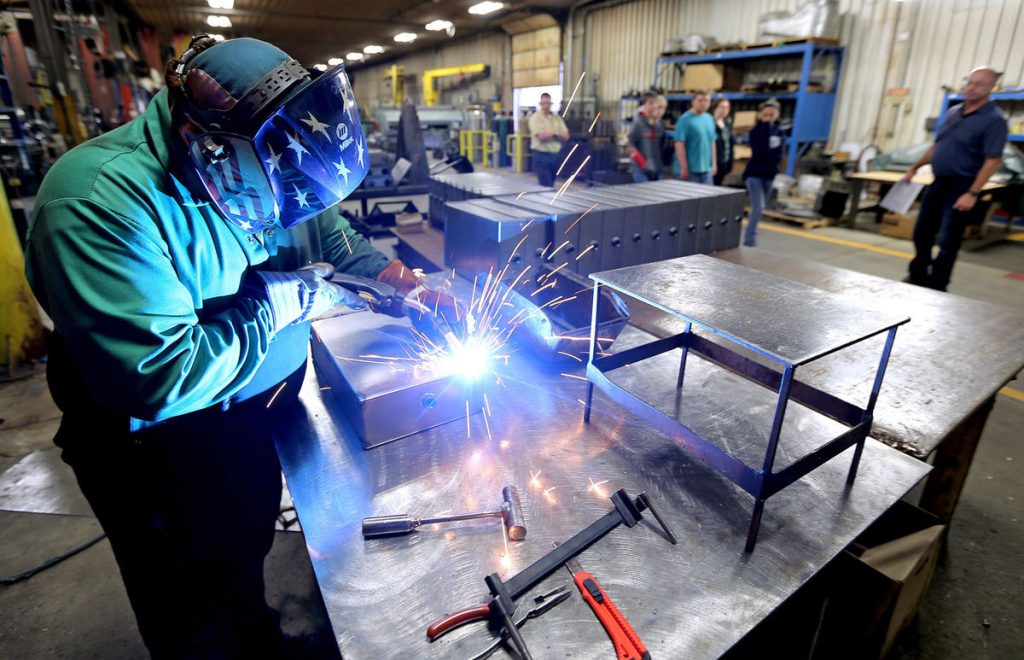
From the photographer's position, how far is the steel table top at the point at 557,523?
0.91 metres

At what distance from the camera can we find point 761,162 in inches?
226

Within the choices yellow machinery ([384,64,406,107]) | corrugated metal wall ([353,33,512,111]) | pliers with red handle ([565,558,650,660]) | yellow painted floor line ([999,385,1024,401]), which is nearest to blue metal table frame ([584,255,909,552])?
pliers with red handle ([565,558,650,660])

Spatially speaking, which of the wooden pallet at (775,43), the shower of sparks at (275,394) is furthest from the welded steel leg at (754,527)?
the wooden pallet at (775,43)

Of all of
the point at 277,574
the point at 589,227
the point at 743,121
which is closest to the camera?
the point at 277,574

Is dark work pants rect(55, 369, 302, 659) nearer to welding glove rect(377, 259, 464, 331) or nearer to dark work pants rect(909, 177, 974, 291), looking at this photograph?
welding glove rect(377, 259, 464, 331)

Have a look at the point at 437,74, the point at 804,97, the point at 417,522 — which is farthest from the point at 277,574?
the point at 437,74

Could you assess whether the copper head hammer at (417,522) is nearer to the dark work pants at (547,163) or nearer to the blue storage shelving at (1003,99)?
the blue storage shelving at (1003,99)

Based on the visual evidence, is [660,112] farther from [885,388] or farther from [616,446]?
[616,446]

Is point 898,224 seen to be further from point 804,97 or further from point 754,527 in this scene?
point 754,527

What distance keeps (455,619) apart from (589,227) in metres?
1.69

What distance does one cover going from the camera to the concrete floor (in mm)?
1837

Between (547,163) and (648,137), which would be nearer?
(648,137)

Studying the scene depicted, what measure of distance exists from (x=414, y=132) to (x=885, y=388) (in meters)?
4.12

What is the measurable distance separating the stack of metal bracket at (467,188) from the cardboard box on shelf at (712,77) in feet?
20.8
